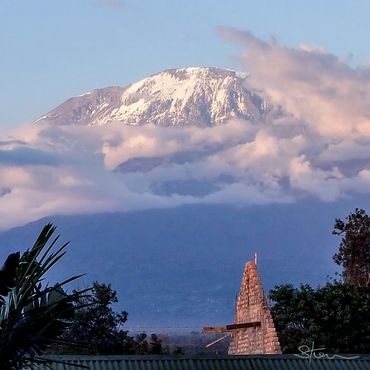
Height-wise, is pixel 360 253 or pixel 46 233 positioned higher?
pixel 360 253

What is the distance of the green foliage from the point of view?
49031mm

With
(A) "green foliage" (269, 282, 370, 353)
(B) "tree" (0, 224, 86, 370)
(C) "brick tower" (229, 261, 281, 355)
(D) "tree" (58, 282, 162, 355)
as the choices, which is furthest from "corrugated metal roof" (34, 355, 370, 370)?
(D) "tree" (58, 282, 162, 355)

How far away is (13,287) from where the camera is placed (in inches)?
512

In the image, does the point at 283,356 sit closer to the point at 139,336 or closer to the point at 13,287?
the point at 13,287

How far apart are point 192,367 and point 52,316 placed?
1582 cm

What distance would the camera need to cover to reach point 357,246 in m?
66.7

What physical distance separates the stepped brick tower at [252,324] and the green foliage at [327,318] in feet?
36.2

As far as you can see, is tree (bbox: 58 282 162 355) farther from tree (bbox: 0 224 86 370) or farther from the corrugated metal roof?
tree (bbox: 0 224 86 370)

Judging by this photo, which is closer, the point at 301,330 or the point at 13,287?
the point at 13,287

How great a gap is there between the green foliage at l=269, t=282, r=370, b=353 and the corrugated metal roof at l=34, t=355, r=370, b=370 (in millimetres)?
18852

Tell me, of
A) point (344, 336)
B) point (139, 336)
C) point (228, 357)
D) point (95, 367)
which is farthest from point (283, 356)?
point (139, 336)

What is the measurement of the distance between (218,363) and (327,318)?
21.8 metres

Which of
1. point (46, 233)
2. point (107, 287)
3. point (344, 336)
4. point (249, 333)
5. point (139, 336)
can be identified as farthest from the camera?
point (139, 336)

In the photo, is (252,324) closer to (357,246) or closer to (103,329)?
(103,329)
